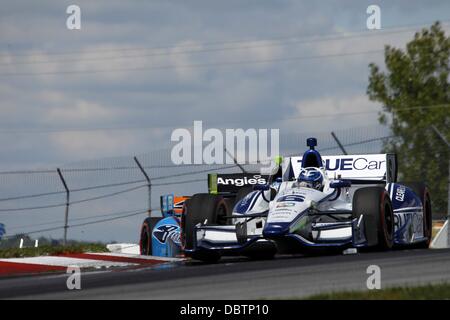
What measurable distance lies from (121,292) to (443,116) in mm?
40855

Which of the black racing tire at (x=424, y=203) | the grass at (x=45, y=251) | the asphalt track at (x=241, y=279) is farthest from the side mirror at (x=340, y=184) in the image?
the grass at (x=45, y=251)

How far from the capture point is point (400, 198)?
21.7 metres

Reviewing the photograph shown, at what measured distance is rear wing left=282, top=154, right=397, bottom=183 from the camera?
2259cm

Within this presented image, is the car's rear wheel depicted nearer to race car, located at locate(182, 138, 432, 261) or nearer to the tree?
race car, located at locate(182, 138, 432, 261)

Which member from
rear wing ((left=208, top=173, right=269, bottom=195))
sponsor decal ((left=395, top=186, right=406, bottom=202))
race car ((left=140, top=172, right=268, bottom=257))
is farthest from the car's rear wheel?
rear wing ((left=208, top=173, right=269, bottom=195))

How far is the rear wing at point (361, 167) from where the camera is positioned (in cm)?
2259

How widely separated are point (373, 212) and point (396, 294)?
692 centimetres

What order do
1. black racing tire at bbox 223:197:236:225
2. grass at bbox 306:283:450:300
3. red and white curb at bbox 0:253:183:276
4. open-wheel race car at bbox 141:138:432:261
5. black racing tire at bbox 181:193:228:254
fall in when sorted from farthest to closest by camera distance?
black racing tire at bbox 223:197:236:225 → black racing tire at bbox 181:193:228:254 → open-wheel race car at bbox 141:138:432:261 → red and white curb at bbox 0:253:183:276 → grass at bbox 306:283:450:300

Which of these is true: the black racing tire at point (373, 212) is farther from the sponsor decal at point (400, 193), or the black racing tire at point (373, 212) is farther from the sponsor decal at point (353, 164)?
the sponsor decal at point (353, 164)

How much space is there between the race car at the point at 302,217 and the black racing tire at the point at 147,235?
5.01 meters

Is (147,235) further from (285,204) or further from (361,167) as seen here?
(285,204)

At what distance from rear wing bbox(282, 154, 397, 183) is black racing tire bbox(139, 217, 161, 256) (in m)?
4.51
